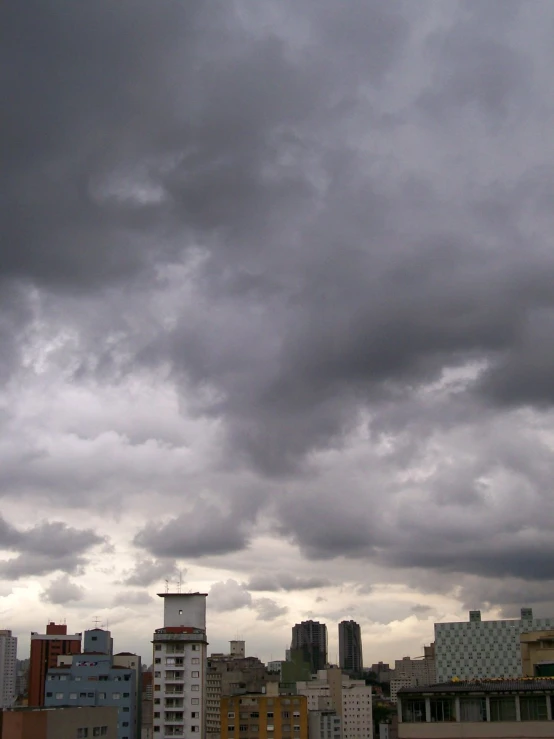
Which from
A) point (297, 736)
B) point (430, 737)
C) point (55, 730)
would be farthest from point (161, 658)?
point (430, 737)

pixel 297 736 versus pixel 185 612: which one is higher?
pixel 185 612

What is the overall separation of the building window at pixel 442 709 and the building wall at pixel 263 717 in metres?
67.9

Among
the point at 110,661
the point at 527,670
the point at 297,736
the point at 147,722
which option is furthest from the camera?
the point at 147,722

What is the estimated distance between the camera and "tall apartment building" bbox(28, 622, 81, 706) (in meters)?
175

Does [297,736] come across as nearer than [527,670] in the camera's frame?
No

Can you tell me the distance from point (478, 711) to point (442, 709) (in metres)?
2.16

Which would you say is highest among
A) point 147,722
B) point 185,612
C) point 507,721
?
point 185,612

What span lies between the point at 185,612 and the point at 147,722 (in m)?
42.1

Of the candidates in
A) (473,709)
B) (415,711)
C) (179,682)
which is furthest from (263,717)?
(473,709)

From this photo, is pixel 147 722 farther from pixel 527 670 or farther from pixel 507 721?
pixel 507 721

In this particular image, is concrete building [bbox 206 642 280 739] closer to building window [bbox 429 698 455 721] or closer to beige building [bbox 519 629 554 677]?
beige building [bbox 519 629 554 677]

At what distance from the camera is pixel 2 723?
63.2 metres

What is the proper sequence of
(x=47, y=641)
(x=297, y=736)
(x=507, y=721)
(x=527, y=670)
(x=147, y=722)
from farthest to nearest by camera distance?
(x=47, y=641)
(x=147, y=722)
(x=297, y=736)
(x=527, y=670)
(x=507, y=721)

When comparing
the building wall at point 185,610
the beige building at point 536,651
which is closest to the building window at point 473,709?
the beige building at point 536,651
